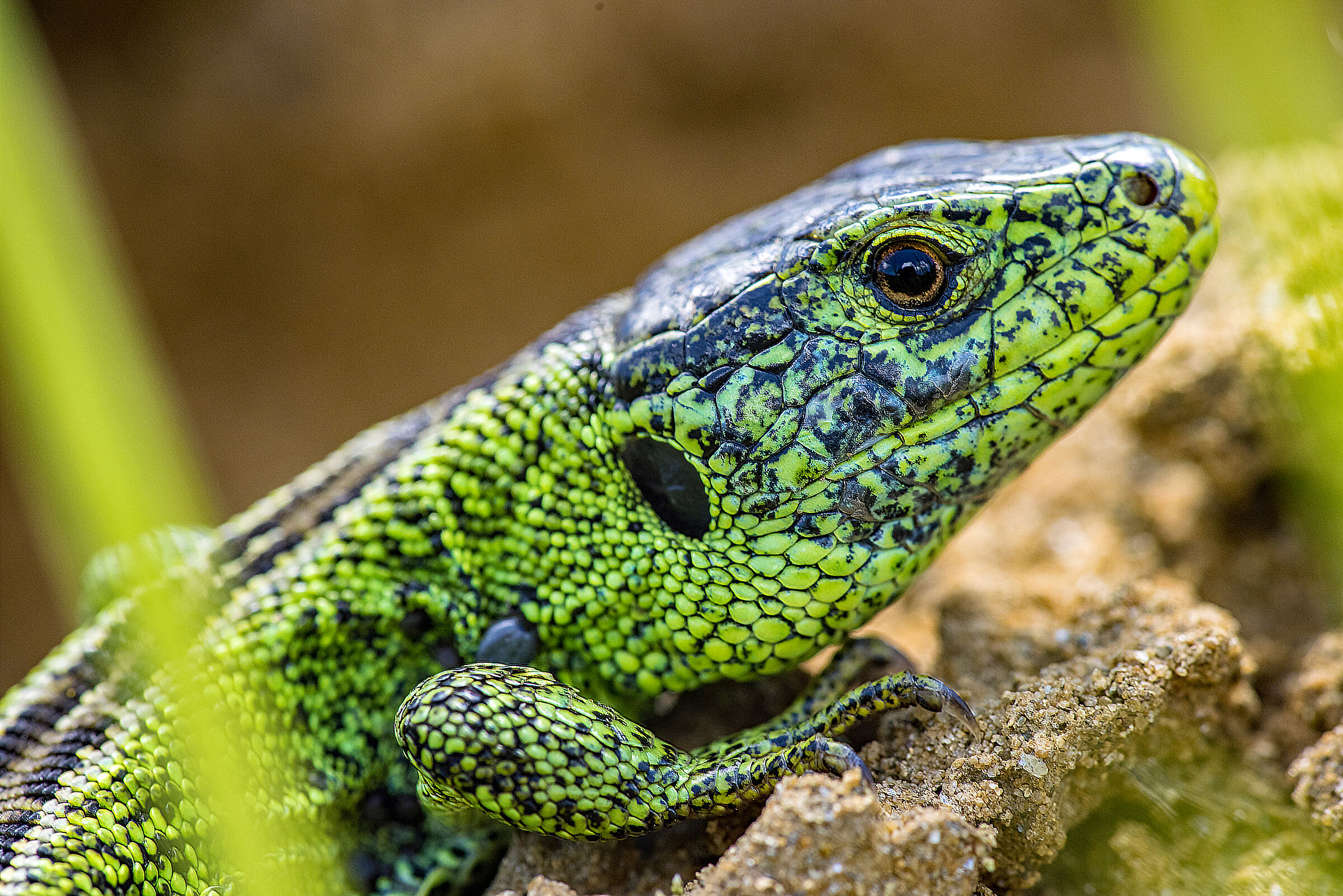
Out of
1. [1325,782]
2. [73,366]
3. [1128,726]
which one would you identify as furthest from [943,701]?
[73,366]

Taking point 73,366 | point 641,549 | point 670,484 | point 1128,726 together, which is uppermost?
point 73,366

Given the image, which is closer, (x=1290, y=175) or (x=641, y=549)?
(x=641, y=549)

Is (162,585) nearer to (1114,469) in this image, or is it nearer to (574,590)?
(574,590)

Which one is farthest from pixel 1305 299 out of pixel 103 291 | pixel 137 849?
pixel 137 849

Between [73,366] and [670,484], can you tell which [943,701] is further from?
[73,366]

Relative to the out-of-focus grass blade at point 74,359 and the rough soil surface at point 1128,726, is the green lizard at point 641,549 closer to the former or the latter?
the rough soil surface at point 1128,726

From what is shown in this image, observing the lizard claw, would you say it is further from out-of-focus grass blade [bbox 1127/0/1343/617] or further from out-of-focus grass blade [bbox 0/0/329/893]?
out-of-focus grass blade [bbox 0/0/329/893]

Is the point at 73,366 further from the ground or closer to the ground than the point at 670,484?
further from the ground
